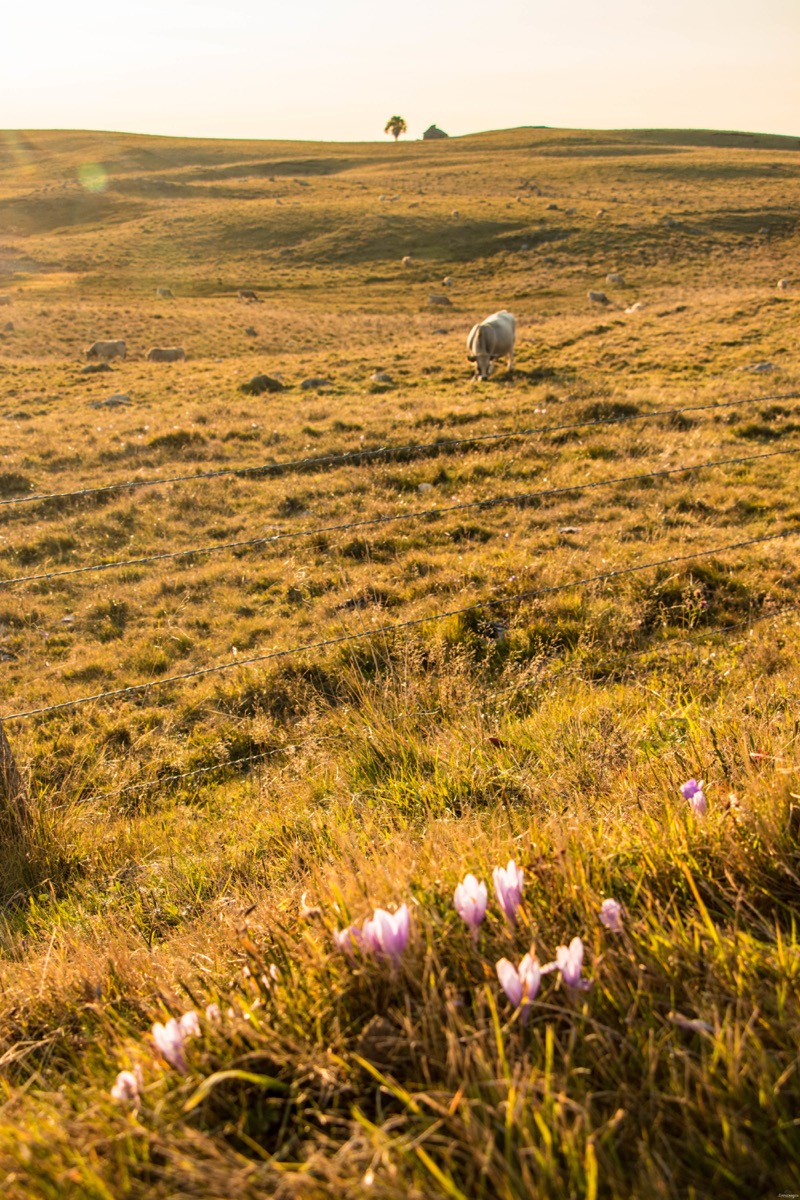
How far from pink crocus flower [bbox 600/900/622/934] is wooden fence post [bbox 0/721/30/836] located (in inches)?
120

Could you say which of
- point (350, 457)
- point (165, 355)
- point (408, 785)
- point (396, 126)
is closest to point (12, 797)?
point (408, 785)

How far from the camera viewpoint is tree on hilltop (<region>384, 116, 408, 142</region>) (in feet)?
407

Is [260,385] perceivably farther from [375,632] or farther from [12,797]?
[12,797]

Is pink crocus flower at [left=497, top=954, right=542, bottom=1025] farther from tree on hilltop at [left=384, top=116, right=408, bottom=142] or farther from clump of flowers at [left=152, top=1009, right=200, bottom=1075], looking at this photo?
tree on hilltop at [left=384, top=116, right=408, bottom=142]

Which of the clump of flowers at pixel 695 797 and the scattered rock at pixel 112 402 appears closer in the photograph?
the clump of flowers at pixel 695 797

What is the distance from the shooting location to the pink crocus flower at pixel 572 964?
1.51m

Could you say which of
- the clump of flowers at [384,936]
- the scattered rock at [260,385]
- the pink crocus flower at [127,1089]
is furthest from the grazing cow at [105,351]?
the pink crocus flower at [127,1089]

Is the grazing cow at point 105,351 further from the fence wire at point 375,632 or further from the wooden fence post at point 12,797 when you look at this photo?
the wooden fence post at point 12,797

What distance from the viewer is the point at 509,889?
176 centimetres

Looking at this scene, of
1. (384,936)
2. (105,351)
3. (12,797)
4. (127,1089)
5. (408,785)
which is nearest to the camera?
(127,1089)

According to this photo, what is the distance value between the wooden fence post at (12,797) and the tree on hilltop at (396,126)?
143 metres

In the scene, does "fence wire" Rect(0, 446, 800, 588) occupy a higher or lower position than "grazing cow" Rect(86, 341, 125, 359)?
lower

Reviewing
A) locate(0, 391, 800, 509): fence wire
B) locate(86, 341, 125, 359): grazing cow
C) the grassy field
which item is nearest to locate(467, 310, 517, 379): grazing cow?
the grassy field

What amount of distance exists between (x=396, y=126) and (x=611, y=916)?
5747 inches
